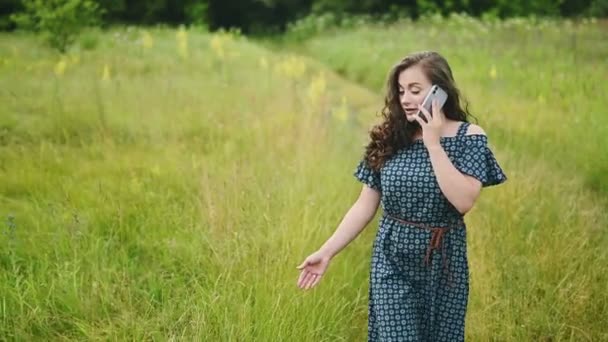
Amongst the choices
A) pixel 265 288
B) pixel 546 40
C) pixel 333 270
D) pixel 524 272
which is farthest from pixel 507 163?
pixel 546 40

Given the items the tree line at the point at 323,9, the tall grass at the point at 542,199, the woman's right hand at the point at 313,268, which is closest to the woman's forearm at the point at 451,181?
the woman's right hand at the point at 313,268

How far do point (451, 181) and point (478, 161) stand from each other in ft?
0.50

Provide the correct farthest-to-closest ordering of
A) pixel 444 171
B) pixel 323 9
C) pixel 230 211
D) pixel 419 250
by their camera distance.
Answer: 1. pixel 323 9
2. pixel 230 211
3. pixel 419 250
4. pixel 444 171

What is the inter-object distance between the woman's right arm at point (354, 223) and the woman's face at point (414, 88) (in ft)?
1.07

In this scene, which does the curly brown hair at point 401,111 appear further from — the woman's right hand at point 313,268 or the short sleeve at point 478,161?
the woman's right hand at point 313,268

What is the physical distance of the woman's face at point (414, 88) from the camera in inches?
96.1

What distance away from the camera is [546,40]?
478 inches

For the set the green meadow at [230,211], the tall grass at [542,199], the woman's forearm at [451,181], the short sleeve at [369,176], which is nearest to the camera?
the woman's forearm at [451,181]

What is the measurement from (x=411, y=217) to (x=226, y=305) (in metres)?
1.02

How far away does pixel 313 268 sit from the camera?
2.62 metres

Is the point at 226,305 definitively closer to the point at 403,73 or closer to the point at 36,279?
the point at 36,279

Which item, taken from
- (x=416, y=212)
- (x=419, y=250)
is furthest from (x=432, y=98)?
(x=419, y=250)

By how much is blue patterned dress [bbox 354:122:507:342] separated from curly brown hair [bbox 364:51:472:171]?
0.04 m

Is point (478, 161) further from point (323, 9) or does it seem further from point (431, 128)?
point (323, 9)
